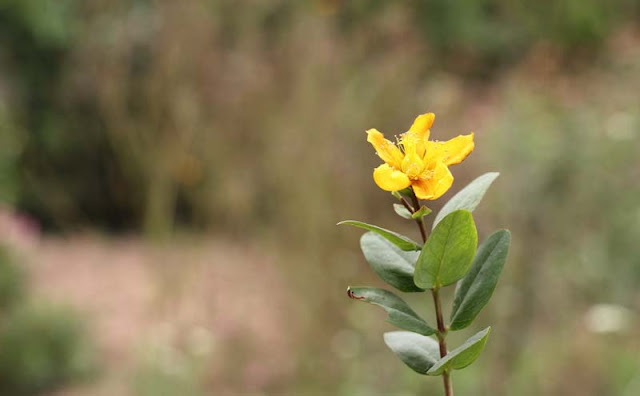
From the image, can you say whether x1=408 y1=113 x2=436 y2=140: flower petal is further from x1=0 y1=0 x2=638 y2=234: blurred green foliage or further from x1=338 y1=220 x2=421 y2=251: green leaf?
x1=0 y1=0 x2=638 y2=234: blurred green foliage

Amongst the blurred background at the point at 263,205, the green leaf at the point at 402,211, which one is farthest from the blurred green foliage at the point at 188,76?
the green leaf at the point at 402,211

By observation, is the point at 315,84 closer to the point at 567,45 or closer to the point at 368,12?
the point at 368,12

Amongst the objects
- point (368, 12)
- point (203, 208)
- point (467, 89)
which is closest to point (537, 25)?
point (467, 89)

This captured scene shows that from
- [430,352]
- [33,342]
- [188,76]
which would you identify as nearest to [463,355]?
[430,352]

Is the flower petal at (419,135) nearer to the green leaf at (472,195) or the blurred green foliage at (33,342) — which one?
the green leaf at (472,195)

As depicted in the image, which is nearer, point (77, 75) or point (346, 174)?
point (346, 174)

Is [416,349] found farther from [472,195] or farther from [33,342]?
[33,342]
